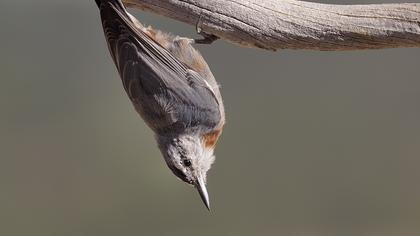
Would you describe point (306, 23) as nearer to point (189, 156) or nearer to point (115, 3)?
point (115, 3)

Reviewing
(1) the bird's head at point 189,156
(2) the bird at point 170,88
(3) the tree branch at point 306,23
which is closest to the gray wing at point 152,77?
(2) the bird at point 170,88

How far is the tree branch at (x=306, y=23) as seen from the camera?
3.08 metres

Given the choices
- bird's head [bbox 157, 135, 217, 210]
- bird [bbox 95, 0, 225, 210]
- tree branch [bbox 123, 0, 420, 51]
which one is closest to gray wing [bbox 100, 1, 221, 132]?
bird [bbox 95, 0, 225, 210]

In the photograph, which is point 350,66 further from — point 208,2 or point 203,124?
point 208,2

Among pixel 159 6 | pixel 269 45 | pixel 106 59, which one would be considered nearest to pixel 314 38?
pixel 269 45

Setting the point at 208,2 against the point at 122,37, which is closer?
the point at 208,2

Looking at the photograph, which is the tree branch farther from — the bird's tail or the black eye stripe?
the black eye stripe

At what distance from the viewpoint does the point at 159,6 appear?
10.4ft

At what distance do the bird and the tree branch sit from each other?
16 centimetres

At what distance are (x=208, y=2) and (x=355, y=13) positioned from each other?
1.78 ft

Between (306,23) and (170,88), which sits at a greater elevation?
(306,23)

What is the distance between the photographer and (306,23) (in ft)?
10.1

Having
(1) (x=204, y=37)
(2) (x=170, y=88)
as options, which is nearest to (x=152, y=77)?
(2) (x=170, y=88)

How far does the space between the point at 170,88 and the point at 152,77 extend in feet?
0.29
